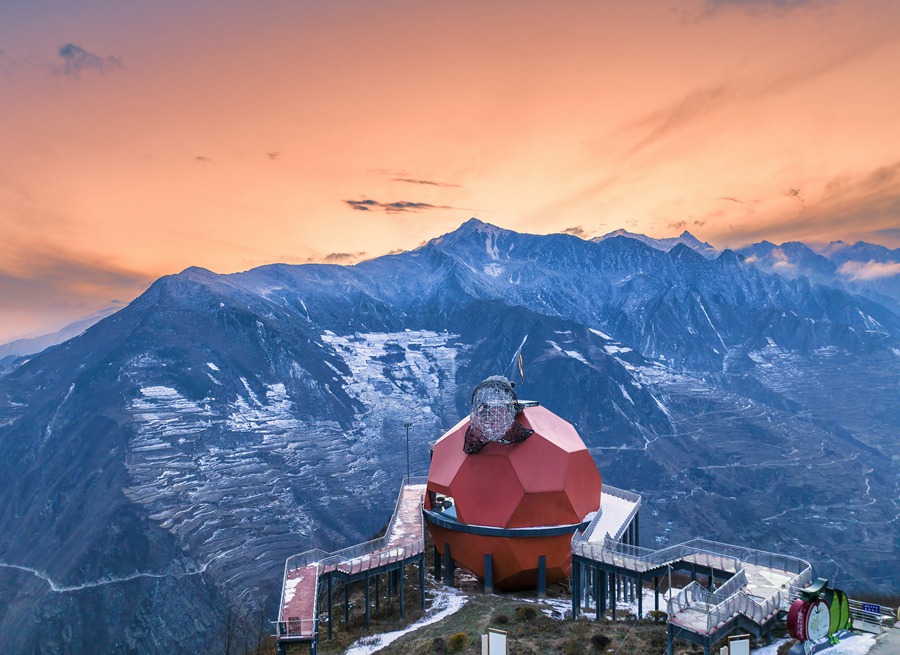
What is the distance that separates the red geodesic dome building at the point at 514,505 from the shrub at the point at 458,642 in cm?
1296

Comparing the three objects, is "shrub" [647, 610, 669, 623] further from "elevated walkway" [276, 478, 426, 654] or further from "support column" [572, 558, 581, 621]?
"elevated walkway" [276, 478, 426, 654]

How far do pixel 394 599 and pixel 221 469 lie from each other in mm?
160993

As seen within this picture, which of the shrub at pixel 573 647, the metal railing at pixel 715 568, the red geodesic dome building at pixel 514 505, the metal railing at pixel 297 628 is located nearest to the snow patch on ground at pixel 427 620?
the red geodesic dome building at pixel 514 505

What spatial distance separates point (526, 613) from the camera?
40.1 metres

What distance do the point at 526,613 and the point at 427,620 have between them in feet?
26.0

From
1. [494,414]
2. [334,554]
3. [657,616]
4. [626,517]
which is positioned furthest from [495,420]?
[657,616]

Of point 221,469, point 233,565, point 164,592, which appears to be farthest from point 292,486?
point 164,592

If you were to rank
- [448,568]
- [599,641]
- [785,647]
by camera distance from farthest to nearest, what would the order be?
[448,568] → [599,641] → [785,647]

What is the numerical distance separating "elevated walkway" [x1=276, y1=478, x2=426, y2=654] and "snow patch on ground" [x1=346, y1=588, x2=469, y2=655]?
6.97 ft

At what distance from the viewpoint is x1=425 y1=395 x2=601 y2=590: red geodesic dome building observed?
48625mm

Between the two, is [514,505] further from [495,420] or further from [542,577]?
[495,420]

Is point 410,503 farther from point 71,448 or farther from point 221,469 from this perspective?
point 71,448

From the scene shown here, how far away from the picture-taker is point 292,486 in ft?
633

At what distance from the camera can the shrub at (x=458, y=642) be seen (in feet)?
115
